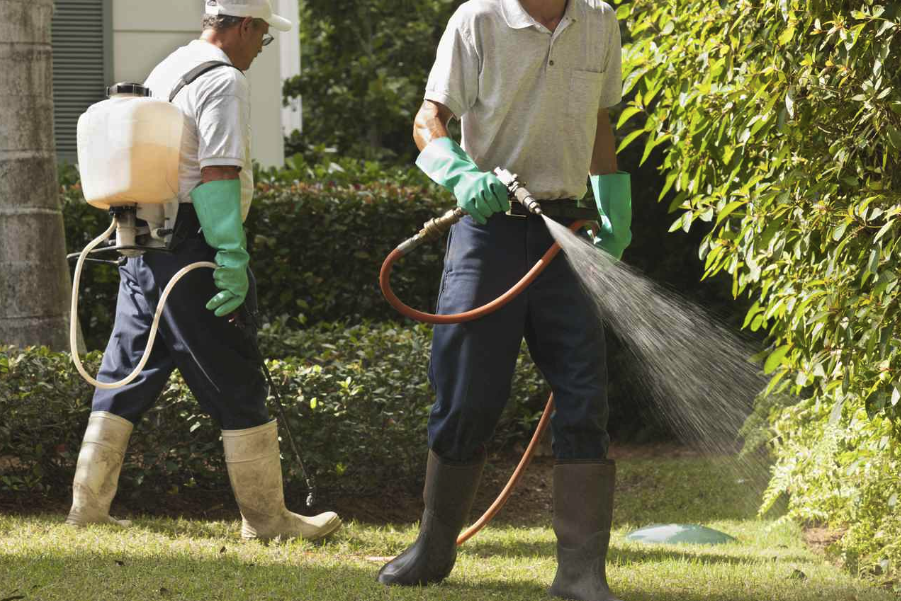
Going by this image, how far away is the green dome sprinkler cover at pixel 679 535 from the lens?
5168 mm

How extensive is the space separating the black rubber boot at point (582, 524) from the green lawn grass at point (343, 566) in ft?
0.52

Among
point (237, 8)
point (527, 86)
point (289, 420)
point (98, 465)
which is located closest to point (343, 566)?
point (98, 465)

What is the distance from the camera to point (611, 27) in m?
3.66

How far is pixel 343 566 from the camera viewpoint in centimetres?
403

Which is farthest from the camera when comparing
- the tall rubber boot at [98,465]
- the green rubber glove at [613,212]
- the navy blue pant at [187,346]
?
the tall rubber boot at [98,465]

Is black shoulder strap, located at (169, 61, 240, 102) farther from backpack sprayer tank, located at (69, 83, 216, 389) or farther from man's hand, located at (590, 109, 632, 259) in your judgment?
man's hand, located at (590, 109, 632, 259)

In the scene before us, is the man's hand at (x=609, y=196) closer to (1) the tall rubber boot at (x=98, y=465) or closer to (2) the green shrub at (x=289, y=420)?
(2) the green shrub at (x=289, y=420)

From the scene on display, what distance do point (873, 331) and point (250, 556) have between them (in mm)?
2305

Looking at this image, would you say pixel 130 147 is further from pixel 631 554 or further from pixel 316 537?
pixel 631 554

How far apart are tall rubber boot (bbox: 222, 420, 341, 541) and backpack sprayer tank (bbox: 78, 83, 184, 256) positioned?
2.74 feet

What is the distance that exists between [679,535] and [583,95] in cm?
244

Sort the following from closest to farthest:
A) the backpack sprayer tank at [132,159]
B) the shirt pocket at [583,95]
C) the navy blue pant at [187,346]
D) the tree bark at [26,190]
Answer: the shirt pocket at [583,95], the backpack sprayer tank at [132,159], the navy blue pant at [187,346], the tree bark at [26,190]

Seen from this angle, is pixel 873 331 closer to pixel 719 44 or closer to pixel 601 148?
pixel 601 148

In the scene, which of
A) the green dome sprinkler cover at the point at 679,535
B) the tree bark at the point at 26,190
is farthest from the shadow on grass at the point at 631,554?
the tree bark at the point at 26,190
